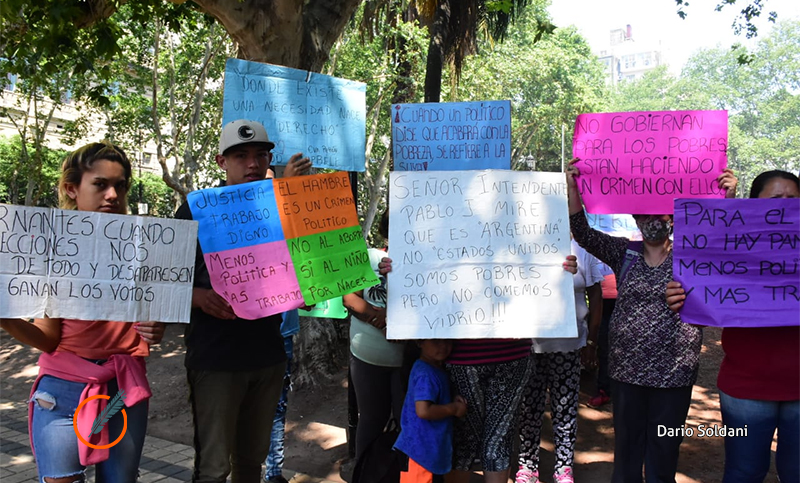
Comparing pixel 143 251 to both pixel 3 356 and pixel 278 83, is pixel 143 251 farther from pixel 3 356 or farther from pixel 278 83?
pixel 3 356

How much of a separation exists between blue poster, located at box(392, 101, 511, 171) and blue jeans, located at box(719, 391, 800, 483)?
1.76 meters

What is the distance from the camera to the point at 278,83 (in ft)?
12.2

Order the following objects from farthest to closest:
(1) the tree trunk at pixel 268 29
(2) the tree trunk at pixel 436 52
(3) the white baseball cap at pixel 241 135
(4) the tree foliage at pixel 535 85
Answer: (4) the tree foliage at pixel 535 85, (2) the tree trunk at pixel 436 52, (1) the tree trunk at pixel 268 29, (3) the white baseball cap at pixel 241 135

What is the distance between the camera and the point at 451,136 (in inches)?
142

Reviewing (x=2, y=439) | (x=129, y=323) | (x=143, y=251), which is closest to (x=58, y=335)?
(x=129, y=323)

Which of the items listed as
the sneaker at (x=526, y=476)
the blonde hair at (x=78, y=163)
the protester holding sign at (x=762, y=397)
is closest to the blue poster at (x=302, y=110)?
the blonde hair at (x=78, y=163)

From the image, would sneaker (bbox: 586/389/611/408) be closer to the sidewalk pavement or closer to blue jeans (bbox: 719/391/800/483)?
the sidewalk pavement

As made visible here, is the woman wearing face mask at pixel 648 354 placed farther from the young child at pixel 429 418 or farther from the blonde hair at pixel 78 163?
the blonde hair at pixel 78 163

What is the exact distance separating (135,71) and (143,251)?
1427 centimetres

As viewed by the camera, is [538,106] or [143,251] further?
[538,106]

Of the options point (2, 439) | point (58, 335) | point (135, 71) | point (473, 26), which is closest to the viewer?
point (58, 335)

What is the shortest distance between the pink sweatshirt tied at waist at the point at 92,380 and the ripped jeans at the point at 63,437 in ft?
0.11

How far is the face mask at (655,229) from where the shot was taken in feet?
10.6

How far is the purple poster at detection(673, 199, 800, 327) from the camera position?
9.11 feet
